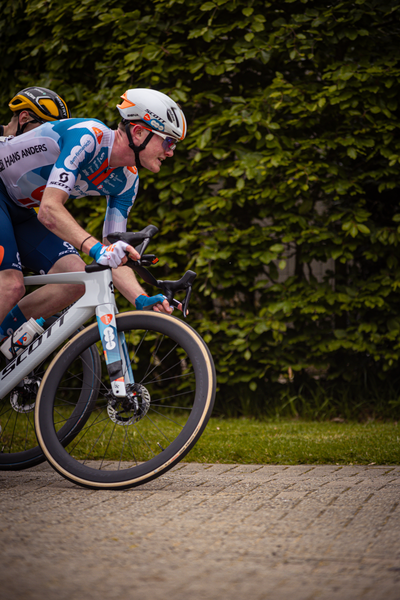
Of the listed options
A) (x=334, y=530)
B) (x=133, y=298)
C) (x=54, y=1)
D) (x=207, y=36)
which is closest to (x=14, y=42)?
(x=54, y=1)

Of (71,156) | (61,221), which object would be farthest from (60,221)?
(71,156)

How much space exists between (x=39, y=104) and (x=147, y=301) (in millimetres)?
1503

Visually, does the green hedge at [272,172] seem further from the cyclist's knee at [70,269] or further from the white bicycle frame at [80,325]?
the white bicycle frame at [80,325]

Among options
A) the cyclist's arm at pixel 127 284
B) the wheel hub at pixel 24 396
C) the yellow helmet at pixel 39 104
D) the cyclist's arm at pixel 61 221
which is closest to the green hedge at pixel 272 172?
the yellow helmet at pixel 39 104

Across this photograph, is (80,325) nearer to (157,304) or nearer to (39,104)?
(157,304)

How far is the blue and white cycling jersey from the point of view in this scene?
3.13 m

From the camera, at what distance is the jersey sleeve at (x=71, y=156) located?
10.1 feet

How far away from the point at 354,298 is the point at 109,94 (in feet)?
8.83

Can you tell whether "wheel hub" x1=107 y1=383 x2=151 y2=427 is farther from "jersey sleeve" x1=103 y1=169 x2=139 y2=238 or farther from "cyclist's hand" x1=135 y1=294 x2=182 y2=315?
"jersey sleeve" x1=103 y1=169 x2=139 y2=238

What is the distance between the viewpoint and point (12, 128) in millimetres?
3980

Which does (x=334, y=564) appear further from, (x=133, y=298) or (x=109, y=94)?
(x=109, y=94)

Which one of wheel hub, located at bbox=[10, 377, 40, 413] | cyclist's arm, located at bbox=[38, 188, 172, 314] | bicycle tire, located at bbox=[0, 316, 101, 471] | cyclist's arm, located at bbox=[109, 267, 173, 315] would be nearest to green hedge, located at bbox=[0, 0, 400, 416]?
cyclist's arm, located at bbox=[109, 267, 173, 315]

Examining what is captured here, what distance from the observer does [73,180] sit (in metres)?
3.12

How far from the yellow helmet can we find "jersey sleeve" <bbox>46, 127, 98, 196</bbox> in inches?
31.5
